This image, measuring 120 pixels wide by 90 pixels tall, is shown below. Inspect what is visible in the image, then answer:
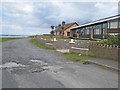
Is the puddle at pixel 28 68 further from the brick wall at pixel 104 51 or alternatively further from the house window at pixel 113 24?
the house window at pixel 113 24

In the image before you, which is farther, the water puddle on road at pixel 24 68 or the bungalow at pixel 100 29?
the bungalow at pixel 100 29

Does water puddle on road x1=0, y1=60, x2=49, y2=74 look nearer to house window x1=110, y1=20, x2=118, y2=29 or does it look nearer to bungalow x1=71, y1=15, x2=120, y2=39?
bungalow x1=71, y1=15, x2=120, y2=39

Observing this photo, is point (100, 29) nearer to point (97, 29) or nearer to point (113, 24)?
point (97, 29)

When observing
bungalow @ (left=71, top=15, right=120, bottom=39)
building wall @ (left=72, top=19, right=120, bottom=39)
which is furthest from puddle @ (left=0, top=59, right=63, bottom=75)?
building wall @ (left=72, top=19, right=120, bottom=39)

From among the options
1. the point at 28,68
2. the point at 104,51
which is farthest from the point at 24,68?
the point at 104,51

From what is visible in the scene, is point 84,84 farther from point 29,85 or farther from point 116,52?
point 116,52

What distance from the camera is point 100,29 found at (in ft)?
161

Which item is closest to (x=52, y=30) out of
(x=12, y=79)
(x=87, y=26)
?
(x=87, y=26)

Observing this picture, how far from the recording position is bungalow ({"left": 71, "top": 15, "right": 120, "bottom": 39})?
41938 millimetres

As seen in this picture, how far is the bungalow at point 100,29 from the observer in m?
41.9

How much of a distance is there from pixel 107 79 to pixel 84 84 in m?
1.35

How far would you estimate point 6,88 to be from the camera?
6660 millimetres

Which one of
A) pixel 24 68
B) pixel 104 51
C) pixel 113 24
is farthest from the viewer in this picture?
pixel 113 24

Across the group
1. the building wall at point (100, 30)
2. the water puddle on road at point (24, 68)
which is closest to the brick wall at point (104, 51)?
the water puddle on road at point (24, 68)
